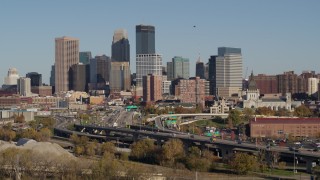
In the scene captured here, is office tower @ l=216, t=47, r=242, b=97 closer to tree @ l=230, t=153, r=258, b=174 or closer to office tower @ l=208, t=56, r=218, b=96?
office tower @ l=208, t=56, r=218, b=96

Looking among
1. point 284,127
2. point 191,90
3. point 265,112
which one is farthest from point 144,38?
point 284,127

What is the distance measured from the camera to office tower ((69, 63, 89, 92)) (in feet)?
525

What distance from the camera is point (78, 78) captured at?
161750 millimetres

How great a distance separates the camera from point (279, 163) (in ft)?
129

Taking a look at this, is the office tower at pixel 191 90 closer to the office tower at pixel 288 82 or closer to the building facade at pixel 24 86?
the office tower at pixel 288 82

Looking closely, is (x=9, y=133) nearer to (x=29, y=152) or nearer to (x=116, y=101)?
(x=29, y=152)

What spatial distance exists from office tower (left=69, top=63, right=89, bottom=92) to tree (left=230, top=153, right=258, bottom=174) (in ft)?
409

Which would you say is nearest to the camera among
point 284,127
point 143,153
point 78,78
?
point 143,153

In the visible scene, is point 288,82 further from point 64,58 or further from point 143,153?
point 143,153

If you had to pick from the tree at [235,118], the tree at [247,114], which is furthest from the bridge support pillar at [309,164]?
the tree at [247,114]

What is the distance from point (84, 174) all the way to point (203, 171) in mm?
8129

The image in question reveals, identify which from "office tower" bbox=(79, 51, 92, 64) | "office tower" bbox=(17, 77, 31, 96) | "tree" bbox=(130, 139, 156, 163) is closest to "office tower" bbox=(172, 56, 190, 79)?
"office tower" bbox=(79, 51, 92, 64)

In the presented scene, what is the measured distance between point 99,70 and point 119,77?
8859 mm

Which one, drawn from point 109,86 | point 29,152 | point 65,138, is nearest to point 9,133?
point 65,138
